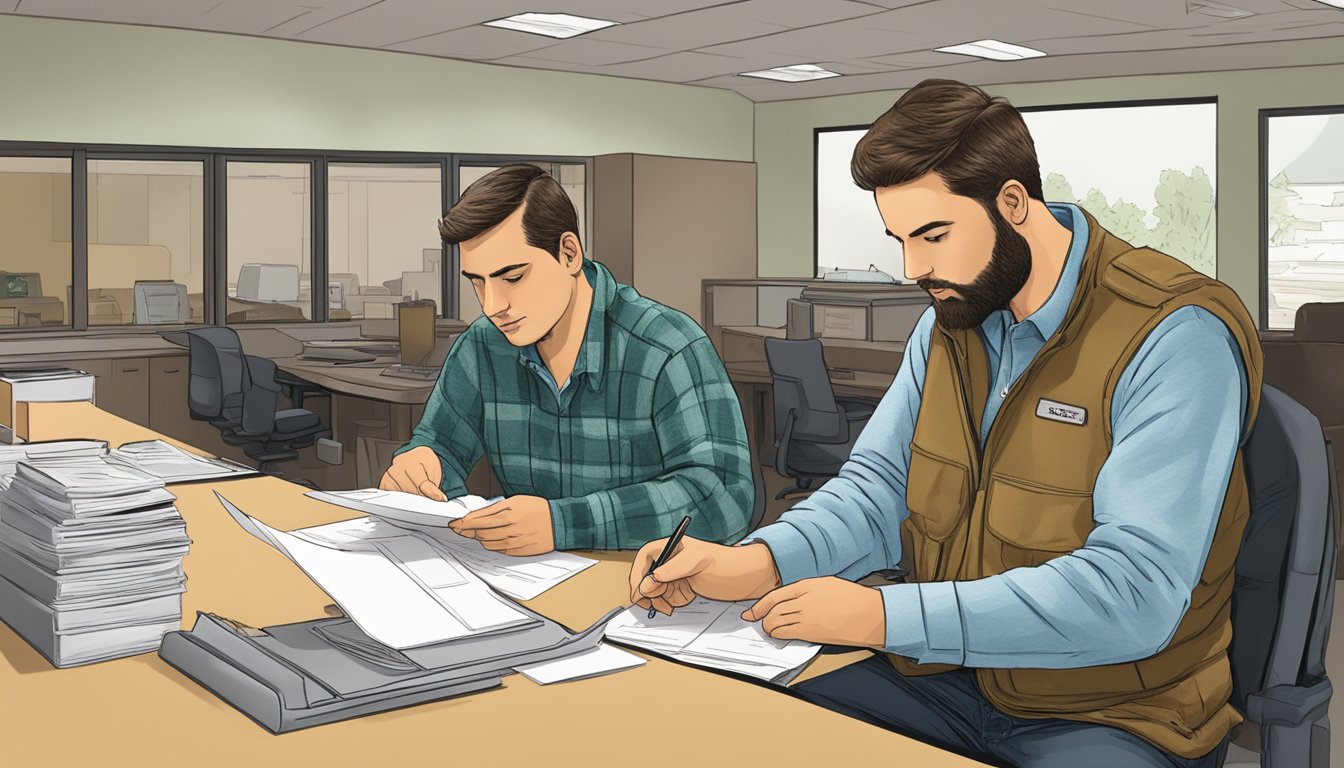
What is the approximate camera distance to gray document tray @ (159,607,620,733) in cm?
135

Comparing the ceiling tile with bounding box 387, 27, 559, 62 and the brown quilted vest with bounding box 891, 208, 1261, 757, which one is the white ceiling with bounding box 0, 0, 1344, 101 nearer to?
the ceiling tile with bounding box 387, 27, 559, 62

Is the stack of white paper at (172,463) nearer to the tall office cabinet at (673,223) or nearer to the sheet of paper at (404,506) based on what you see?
the sheet of paper at (404,506)

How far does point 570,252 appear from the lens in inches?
87.0

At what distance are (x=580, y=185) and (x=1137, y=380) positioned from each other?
8.57 metres

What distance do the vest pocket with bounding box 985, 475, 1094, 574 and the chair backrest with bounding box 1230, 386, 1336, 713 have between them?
A: 0.72 ft

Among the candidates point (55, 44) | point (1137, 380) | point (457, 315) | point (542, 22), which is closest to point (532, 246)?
point (1137, 380)

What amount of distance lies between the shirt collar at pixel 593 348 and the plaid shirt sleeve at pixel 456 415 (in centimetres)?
16

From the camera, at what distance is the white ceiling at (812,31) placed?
6855 mm

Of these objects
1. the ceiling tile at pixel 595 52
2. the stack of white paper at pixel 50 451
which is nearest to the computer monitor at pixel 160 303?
the ceiling tile at pixel 595 52

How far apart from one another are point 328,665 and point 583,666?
0.31m

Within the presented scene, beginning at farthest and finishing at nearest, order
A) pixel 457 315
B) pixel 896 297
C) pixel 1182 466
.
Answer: pixel 457 315, pixel 896 297, pixel 1182 466

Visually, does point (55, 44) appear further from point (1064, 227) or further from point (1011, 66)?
point (1064, 227)

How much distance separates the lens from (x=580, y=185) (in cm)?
988

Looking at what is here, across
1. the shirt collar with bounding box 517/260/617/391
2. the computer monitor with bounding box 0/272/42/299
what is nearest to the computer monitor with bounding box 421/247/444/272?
the computer monitor with bounding box 0/272/42/299
